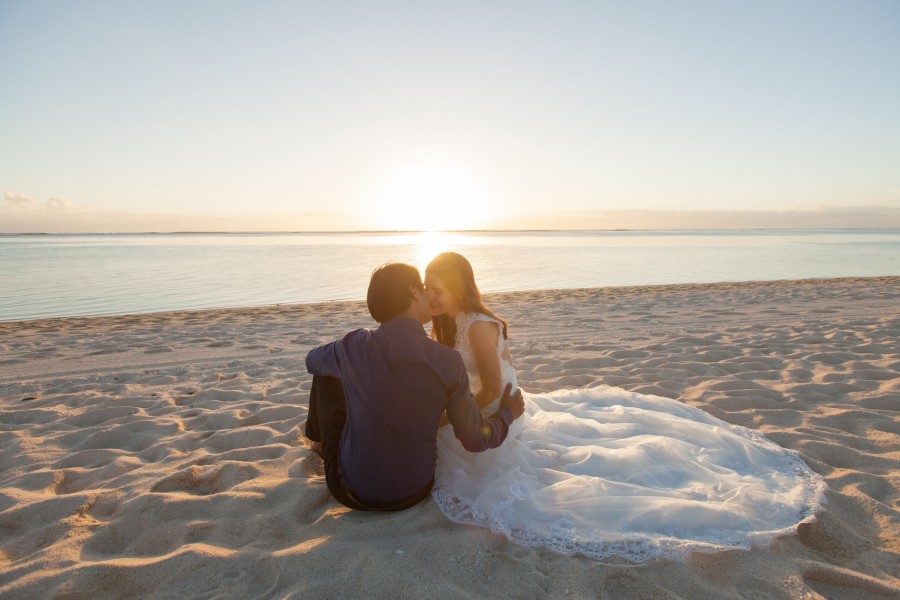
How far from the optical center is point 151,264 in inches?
1041

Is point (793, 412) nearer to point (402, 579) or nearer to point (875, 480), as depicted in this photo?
point (875, 480)

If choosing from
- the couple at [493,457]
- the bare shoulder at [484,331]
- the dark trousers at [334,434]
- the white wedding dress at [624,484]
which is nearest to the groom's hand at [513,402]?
the couple at [493,457]

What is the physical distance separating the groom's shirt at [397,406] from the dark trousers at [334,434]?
0.20 feet

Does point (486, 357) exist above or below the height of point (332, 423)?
above

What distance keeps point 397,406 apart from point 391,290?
612 mm

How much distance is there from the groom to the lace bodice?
0.87 feet

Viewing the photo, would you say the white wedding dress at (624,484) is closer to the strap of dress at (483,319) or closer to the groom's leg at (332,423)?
the strap of dress at (483,319)

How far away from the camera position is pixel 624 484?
303 centimetres

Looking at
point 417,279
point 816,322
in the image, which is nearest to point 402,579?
point 417,279

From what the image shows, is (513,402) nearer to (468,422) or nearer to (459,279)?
(468,422)

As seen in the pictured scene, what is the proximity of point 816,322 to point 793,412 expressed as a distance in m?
5.36

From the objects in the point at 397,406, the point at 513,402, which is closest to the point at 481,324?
the point at 513,402

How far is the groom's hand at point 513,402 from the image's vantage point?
3.26m

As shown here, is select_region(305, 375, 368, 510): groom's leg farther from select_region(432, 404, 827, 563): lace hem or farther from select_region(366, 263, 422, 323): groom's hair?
select_region(366, 263, 422, 323): groom's hair
